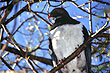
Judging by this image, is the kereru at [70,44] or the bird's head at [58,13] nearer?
the kereru at [70,44]

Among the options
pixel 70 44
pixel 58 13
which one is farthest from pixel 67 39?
pixel 58 13

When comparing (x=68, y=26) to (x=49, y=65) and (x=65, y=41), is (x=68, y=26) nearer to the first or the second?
(x=65, y=41)

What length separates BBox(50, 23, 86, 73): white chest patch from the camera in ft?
7.78

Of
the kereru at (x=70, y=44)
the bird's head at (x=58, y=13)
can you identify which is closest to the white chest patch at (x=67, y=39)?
the kereru at (x=70, y=44)

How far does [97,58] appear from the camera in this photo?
274 centimetres

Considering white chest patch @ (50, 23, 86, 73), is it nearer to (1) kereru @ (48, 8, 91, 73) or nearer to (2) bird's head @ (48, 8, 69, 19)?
(1) kereru @ (48, 8, 91, 73)

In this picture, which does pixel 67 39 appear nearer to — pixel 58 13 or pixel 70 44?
pixel 70 44

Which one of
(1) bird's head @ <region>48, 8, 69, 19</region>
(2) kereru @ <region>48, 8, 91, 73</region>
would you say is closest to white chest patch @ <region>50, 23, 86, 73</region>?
(2) kereru @ <region>48, 8, 91, 73</region>

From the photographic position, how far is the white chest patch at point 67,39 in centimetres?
237

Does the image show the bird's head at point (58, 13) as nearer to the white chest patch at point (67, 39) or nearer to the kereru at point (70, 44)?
the kereru at point (70, 44)

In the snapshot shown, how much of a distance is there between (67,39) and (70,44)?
72 millimetres

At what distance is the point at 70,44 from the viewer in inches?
93.7

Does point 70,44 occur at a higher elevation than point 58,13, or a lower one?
lower

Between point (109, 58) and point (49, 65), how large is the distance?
2.72 feet
